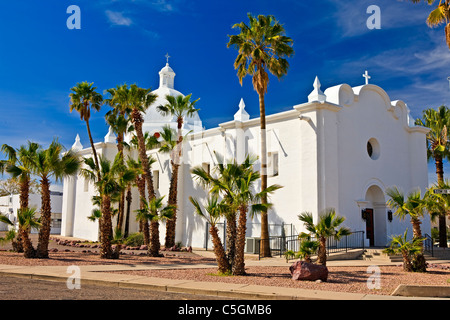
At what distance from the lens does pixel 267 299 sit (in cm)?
1017

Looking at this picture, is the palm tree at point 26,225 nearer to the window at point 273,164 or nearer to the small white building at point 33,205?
the window at point 273,164

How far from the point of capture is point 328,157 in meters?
23.3

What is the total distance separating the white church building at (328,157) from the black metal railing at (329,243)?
49 cm

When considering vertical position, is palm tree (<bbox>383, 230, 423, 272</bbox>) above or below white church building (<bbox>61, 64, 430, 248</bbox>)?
below

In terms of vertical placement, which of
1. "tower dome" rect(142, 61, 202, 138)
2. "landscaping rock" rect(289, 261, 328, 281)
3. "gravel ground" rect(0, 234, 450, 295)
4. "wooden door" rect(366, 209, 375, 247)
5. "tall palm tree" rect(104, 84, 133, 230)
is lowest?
"gravel ground" rect(0, 234, 450, 295)

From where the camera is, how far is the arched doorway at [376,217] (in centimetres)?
2639

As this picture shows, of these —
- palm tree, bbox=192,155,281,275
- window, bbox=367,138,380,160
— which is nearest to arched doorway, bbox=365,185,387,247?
window, bbox=367,138,380,160

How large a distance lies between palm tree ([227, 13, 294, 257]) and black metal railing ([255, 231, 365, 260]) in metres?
1.66

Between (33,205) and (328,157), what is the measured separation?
40552 mm

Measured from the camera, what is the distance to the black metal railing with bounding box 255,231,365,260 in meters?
22.6

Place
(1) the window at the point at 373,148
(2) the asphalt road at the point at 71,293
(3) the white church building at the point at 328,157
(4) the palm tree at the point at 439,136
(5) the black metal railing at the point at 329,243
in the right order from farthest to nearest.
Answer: (4) the palm tree at the point at 439,136 → (1) the window at the point at 373,148 → (3) the white church building at the point at 328,157 → (5) the black metal railing at the point at 329,243 → (2) the asphalt road at the point at 71,293

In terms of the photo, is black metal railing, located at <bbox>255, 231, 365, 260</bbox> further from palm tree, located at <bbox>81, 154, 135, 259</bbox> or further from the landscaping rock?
the landscaping rock

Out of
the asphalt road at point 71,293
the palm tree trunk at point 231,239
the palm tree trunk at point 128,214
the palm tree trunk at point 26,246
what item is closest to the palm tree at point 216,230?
the palm tree trunk at point 231,239
